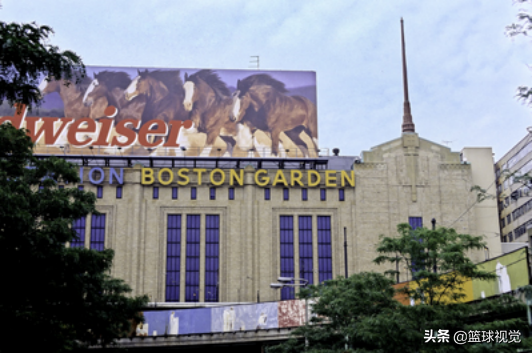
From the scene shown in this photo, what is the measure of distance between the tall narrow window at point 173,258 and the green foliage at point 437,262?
155 feet

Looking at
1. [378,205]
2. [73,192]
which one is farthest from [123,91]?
[73,192]

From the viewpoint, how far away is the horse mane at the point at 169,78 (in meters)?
91.9

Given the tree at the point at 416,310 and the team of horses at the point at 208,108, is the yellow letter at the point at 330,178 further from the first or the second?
the tree at the point at 416,310

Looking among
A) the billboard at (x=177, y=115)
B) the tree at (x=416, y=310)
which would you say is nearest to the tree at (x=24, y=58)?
the tree at (x=416, y=310)

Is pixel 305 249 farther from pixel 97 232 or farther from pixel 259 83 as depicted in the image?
pixel 97 232

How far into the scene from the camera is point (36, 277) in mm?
35750

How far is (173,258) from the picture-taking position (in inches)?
3250

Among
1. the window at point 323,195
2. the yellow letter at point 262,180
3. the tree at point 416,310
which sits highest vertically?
the yellow letter at point 262,180

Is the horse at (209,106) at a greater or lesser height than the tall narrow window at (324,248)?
greater

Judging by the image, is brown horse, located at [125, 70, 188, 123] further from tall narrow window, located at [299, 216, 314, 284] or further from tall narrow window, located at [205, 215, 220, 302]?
tall narrow window, located at [299, 216, 314, 284]

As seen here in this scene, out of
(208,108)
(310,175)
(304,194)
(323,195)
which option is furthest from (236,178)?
(208,108)

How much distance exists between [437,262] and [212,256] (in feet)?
160

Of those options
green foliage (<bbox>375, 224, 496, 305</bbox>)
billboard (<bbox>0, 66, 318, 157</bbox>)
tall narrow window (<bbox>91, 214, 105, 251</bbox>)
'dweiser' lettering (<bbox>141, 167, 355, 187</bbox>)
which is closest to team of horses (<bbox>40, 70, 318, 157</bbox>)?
billboard (<bbox>0, 66, 318, 157</bbox>)

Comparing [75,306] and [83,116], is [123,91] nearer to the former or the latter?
[83,116]
